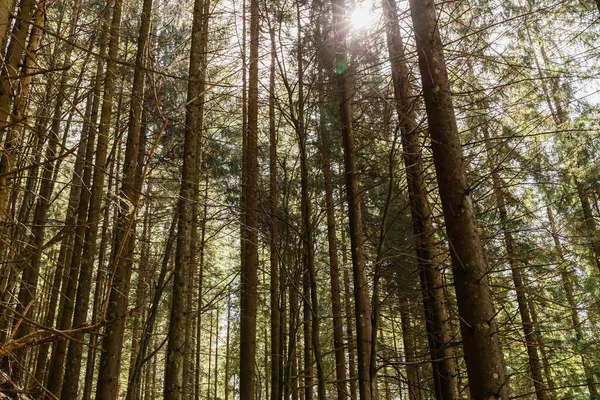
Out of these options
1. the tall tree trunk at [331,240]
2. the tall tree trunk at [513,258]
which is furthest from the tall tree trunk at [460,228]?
the tall tree trunk at [331,240]

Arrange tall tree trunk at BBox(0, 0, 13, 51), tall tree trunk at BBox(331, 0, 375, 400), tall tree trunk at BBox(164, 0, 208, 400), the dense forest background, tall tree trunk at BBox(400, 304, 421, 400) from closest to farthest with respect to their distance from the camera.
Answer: tall tree trunk at BBox(0, 0, 13, 51)
the dense forest background
tall tree trunk at BBox(400, 304, 421, 400)
tall tree trunk at BBox(331, 0, 375, 400)
tall tree trunk at BBox(164, 0, 208, 400)

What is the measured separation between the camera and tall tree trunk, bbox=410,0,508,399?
2682 millimetres

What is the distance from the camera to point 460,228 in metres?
3.00

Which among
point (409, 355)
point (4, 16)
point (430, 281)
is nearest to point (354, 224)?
point (430, 281)

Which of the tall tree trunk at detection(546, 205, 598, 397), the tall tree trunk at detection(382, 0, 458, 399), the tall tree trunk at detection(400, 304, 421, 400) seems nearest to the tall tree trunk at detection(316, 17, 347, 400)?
the tall tree trunk at detection(400, 304, 421, 400)

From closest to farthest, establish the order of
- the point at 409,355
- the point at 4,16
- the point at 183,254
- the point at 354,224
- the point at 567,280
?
the point at 4,16 < the point at 567,280 < the point at 354,224 < the point at 183,254 < the point at 409,355

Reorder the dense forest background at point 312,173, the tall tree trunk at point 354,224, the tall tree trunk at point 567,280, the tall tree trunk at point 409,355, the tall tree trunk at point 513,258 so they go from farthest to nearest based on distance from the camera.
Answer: the tall tree trunk at point 354,224 → the tall tree trunk at point 409,355 → the tall tree trunk at point 567,280 → the tall tree trunk at point 513,258 → the dense forest background at point 312,173

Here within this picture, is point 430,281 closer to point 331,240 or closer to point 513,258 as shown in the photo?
point 513,258

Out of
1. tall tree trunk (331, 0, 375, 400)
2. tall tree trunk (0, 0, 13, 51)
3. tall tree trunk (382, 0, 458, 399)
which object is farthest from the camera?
tall tree trunk (331, 0, 375, 400)

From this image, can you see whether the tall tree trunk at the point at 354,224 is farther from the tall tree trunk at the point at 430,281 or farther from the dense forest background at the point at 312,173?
the tall tree trunk at the point at 430,281

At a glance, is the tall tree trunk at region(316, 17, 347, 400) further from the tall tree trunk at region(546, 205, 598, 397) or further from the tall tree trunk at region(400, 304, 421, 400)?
the tall tree trunk at region(546, 205, 598, 397)

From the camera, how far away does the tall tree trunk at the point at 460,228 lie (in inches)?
106

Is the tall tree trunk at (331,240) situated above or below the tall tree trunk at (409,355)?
above

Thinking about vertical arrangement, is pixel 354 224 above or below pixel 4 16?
above
